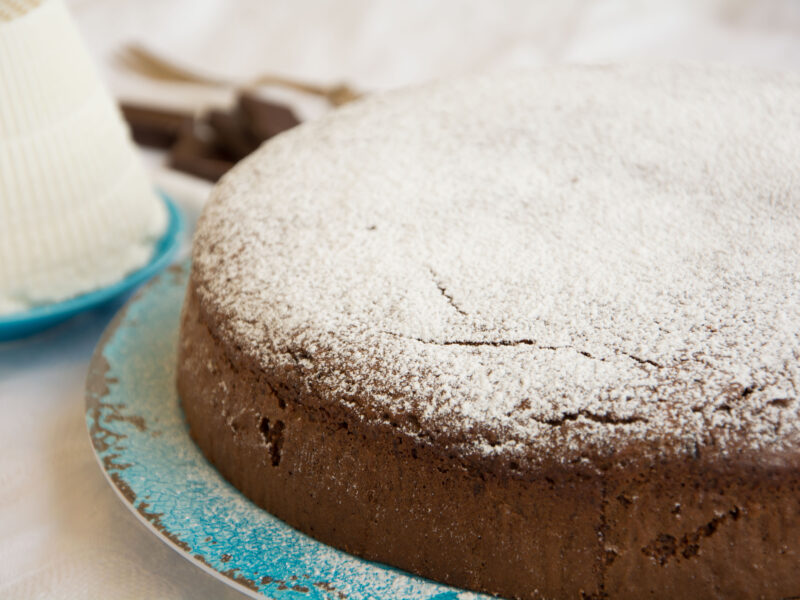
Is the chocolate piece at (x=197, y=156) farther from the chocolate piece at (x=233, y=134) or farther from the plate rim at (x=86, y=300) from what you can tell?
the plate rim at (x=86, y=300)

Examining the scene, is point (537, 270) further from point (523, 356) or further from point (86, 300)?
point (86, 300)

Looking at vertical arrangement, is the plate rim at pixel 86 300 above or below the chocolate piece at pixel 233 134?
above

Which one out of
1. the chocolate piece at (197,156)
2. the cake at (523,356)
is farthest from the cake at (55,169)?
the chocolate piece at (197,156)

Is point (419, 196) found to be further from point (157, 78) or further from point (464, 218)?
point (157, 78)

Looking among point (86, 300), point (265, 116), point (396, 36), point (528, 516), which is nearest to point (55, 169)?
point (86, 300)

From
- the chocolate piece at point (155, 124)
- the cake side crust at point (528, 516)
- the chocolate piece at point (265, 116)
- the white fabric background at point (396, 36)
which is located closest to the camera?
the cake side crust at point (528, 516)

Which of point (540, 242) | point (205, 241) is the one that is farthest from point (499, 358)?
point (205, 241)

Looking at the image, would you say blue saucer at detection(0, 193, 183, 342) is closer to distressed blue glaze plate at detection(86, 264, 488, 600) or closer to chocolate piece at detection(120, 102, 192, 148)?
distressed blue glaze plate at detection(86, 264, 488, 600)
